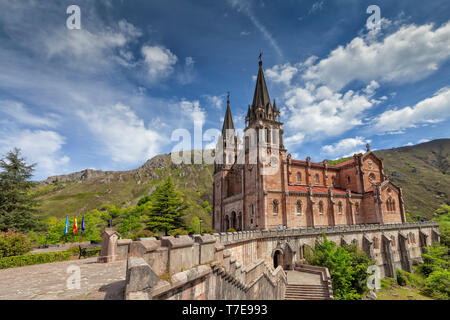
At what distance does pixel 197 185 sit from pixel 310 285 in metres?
122

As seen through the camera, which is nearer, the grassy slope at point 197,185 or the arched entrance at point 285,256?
the arched entrance at point 285,256

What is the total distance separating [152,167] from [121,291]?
168 meters

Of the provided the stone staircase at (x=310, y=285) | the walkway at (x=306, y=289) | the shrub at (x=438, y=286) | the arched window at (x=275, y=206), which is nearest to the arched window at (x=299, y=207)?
the arched window at (x=275, y=206)

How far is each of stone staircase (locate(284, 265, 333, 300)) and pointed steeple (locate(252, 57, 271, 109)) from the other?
1041 inches

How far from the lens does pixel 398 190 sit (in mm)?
42125

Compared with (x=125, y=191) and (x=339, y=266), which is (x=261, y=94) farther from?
(x=125, y=191)

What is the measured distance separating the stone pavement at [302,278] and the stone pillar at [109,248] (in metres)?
16.8

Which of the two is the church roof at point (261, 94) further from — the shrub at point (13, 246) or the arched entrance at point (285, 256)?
the shrub at point (13, 246)

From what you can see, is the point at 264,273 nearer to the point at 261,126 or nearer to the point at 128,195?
the point at 261,126

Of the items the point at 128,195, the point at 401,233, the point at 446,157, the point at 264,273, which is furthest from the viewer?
the point at 446,157

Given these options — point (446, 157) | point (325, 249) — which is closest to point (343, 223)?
point (325, 249)

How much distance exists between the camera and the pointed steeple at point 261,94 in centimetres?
3875

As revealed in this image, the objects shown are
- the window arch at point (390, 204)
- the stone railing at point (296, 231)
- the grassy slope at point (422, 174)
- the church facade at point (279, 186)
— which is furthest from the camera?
the grassy slope at point (422, 174)

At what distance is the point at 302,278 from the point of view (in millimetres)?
21750
